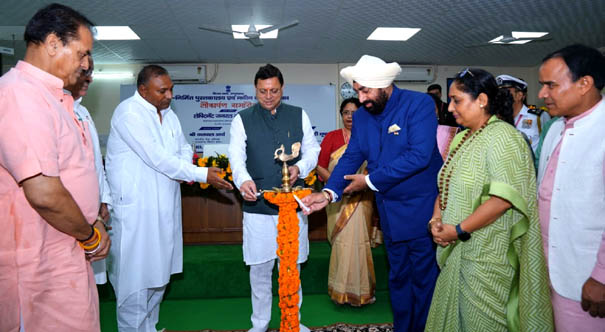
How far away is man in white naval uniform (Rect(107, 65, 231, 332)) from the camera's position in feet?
8.14

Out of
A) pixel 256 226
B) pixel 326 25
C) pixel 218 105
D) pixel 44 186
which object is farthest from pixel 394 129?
pixel 218 105

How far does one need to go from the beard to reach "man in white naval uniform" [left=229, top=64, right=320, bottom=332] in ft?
2.00

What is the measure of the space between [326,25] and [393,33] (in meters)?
1.44

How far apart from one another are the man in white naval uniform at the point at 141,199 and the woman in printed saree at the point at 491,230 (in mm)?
1574

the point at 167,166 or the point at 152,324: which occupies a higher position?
the point at 167,166

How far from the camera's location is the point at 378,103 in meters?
2.34

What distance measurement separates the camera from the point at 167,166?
252 cm

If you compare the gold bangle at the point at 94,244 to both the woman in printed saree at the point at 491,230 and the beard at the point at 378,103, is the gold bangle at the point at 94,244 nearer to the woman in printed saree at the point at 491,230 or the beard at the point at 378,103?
the woman in printed saree at the point at 491,230

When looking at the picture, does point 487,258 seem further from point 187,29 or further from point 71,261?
point 187,29

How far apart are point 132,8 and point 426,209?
5363mm

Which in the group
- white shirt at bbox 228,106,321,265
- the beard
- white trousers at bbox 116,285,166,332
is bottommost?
white trousers at bbox 116,285,166,332

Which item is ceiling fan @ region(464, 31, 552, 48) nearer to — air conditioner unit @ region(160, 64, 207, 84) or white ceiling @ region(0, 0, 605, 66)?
white ceiling @ region(0, 0, 605, 66)

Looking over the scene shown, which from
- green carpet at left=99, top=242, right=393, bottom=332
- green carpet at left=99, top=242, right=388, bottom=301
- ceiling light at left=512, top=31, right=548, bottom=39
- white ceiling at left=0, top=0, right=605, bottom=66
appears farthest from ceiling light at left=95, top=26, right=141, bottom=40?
ceiling light at left=512, top=31, right=548, bottom=39

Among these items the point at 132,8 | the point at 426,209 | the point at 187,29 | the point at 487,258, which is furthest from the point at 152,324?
the point at 187,29
